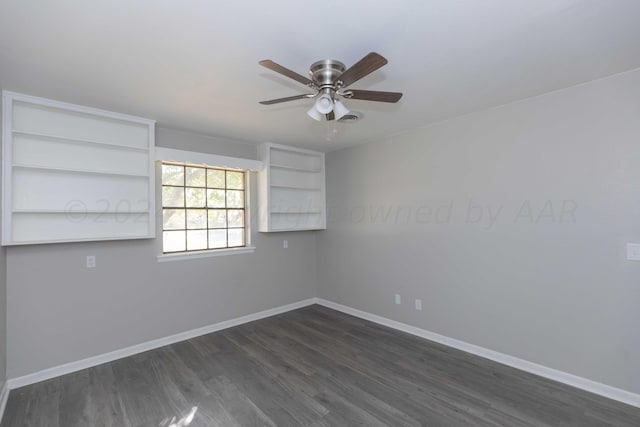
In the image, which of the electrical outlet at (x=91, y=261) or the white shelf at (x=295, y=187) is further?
the white shelf at (x=295, y=187)

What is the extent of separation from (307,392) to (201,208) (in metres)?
2.51

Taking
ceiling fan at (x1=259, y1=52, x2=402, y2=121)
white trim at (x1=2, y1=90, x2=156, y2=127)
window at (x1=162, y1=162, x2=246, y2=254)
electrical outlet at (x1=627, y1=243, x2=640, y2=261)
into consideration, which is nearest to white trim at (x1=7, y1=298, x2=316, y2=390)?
window at (x1=162, y1=162, x2=246, y2=254)

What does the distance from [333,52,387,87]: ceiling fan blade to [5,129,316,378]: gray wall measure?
254cm

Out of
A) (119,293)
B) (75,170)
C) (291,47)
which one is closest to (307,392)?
(119,293)

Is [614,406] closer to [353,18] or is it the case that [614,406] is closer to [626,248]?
[626,248]

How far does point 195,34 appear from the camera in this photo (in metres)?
1.72

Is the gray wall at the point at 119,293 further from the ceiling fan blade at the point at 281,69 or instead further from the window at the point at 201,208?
the ceiling fan blade at the point at 281,69

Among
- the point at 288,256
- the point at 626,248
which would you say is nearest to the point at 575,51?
the point at 626,248

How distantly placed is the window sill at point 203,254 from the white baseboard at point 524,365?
1946 mm

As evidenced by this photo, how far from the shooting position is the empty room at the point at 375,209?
5.82 feet

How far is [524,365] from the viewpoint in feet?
9.15

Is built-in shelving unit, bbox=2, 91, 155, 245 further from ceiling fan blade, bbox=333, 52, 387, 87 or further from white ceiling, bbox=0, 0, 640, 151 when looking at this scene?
ceiling fan blade, bbox=333, 52, 387, 87

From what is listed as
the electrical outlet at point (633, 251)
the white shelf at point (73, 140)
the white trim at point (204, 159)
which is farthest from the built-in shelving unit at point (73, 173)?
the electrical outlet at point (633, 251)

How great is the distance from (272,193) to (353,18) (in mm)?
2957
